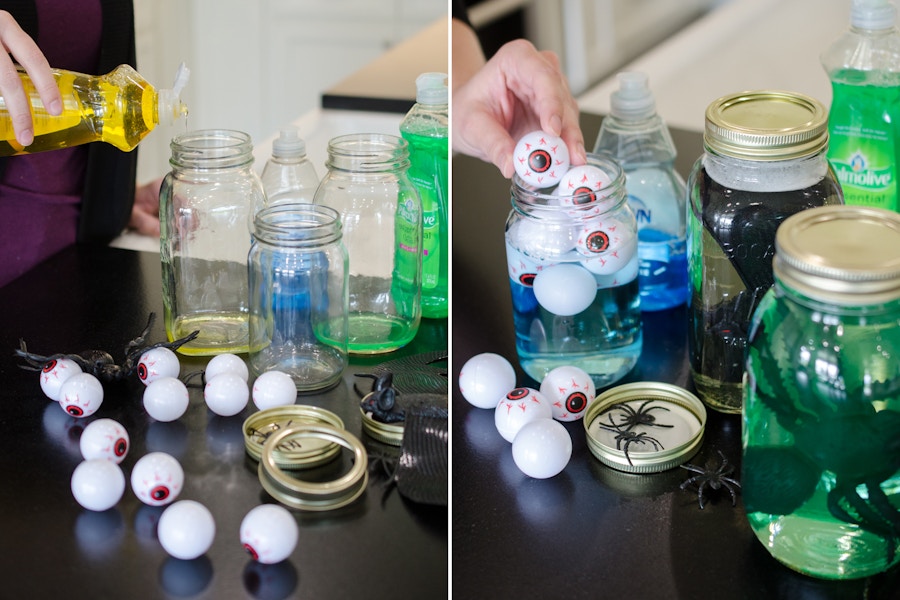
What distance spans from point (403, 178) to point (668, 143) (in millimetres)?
287

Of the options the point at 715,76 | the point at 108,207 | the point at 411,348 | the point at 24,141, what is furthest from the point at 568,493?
the point at 715,76

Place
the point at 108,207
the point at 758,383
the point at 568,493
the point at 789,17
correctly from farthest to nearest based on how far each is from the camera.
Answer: the point at 789,17 → the point at 108,207 → the point at 568,493 → the point at 758,383

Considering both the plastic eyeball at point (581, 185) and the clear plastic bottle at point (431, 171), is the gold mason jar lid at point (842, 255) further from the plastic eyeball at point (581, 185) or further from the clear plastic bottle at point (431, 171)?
the clear plastic bottle at point (431, 171)

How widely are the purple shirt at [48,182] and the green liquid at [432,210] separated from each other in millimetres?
498

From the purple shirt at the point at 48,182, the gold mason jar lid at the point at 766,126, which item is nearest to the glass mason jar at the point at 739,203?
the gold mason jar lid at the point at 766,126

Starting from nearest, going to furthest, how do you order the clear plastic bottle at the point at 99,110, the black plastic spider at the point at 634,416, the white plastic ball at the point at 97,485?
the white plastic ball at the point at 97,485, the black plastic spider at the point at 634,416, the clear plastic bottle at the point at 99,110

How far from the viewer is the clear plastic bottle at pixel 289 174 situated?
3.56 ft

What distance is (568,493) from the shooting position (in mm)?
771

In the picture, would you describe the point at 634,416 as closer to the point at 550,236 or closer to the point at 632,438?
the point at 632,438

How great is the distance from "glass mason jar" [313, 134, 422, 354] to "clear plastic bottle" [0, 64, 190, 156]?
167 mm

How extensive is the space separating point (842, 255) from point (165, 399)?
548 millimetres

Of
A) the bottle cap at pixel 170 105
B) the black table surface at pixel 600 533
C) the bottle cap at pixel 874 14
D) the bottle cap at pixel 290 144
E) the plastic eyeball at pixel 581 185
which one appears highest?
the bottle cap at pixel 874 14

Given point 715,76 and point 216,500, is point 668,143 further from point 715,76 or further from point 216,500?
point 715,76

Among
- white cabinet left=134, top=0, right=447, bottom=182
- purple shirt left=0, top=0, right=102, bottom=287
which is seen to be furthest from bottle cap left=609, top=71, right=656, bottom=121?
white cabinet left=134, top=0, right=447, bottom=182
